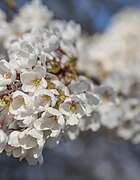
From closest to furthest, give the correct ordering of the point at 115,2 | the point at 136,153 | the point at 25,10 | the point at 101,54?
the point at 25,10, the point at 101,54, the point at 136,153, the point at 115,2

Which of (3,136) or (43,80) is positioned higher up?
(43,80)

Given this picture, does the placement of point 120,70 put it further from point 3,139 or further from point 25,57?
point 3,139

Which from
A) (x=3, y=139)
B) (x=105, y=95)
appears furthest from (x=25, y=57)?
(x=105, y=95)

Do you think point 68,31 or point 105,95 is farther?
point 68,31

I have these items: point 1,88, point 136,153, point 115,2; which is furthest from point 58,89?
point 115,2

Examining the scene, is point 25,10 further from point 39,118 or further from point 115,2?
point 115,2

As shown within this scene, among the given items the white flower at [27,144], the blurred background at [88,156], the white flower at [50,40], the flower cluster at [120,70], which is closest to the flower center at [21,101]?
the white flower at [27,144]

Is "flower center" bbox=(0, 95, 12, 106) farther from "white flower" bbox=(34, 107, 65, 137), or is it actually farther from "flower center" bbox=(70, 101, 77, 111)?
"flower center" bbox=(70, 101, 77, 111)

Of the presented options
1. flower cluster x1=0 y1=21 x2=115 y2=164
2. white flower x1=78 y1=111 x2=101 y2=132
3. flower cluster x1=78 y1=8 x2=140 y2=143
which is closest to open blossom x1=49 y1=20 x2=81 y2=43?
flower cluster x1=78 y1=8 x2=140 y2=143
